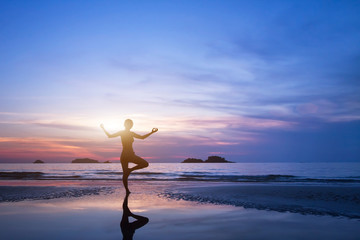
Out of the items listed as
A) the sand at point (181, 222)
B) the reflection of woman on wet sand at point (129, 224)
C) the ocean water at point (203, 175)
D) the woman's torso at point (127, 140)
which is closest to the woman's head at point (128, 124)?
the woman's torso at point (127, 140)

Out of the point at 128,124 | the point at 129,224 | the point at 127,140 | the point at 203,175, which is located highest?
the point at 128,124

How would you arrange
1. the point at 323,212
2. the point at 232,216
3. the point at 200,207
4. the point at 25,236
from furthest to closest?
the point at 200,207, the point at 323,212, the point at 232,216, the point at 25,236

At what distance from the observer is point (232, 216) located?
249 inches

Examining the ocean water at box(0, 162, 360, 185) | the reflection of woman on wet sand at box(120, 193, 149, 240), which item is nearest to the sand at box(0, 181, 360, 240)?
the reflection of woman on wet sand at box(120, 193, 149, 240)

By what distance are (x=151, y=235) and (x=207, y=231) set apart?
101 cm

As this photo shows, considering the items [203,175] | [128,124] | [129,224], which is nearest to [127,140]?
[128,124]

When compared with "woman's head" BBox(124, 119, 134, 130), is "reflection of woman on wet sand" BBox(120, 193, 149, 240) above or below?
below

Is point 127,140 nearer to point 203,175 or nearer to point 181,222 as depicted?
point 181,222

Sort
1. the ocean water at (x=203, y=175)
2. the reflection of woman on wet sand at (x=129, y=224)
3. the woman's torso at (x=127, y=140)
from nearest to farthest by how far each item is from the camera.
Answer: the reflection of woman on wet sand at (x=129, y=224) → the woman's torso at (x=127, y=140) → the ocean water at (x=203, y=175)

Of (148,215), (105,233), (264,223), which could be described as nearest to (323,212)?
(264,223)

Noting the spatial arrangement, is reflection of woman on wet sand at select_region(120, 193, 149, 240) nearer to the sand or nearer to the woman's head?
the sand

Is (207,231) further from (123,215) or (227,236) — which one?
(123,215)

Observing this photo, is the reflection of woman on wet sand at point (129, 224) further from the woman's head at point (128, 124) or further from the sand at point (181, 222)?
the woman's head at point (128, 124)

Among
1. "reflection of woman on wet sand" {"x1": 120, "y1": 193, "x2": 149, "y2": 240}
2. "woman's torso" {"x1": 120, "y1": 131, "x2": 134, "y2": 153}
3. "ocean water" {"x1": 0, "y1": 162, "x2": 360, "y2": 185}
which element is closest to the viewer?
"reflection of woman on wet sand" {"x1": 120, "y1": 193, "x2": 149, "y2": 240}
